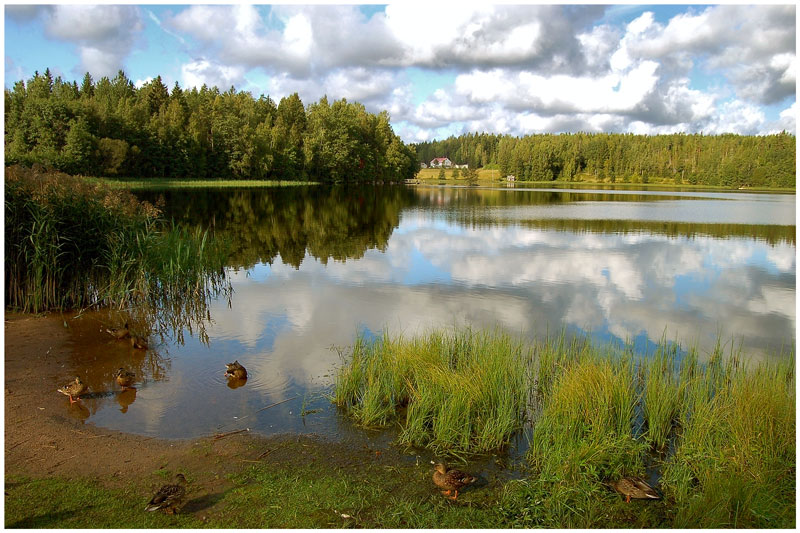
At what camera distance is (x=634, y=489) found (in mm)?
5000

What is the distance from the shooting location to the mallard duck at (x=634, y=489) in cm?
497

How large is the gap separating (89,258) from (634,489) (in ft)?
36.0

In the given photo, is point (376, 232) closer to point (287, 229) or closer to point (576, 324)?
point (287, 229)

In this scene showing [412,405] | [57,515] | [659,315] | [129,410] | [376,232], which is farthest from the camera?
[376,232]

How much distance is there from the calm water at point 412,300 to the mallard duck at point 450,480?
51.0 inches

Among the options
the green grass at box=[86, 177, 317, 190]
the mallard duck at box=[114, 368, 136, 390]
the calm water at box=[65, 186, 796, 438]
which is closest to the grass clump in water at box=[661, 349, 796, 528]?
the calm water at box=[65, 186, 796, 438]

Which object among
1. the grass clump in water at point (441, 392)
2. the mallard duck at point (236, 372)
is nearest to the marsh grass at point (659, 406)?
the grass clump in water at point (441, 392)

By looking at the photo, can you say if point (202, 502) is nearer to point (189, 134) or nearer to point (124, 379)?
point (124, 379)

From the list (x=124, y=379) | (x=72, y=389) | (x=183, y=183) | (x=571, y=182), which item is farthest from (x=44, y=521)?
(x=571, y=182)

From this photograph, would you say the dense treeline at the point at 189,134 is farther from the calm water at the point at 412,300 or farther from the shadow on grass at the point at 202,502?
the shadow on grass at the point at 202,502

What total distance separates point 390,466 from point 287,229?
23.4 metres

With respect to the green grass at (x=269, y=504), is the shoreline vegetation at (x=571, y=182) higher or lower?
higher

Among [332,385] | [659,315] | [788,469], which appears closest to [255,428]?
[332,385]

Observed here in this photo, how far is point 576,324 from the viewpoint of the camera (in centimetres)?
1127
